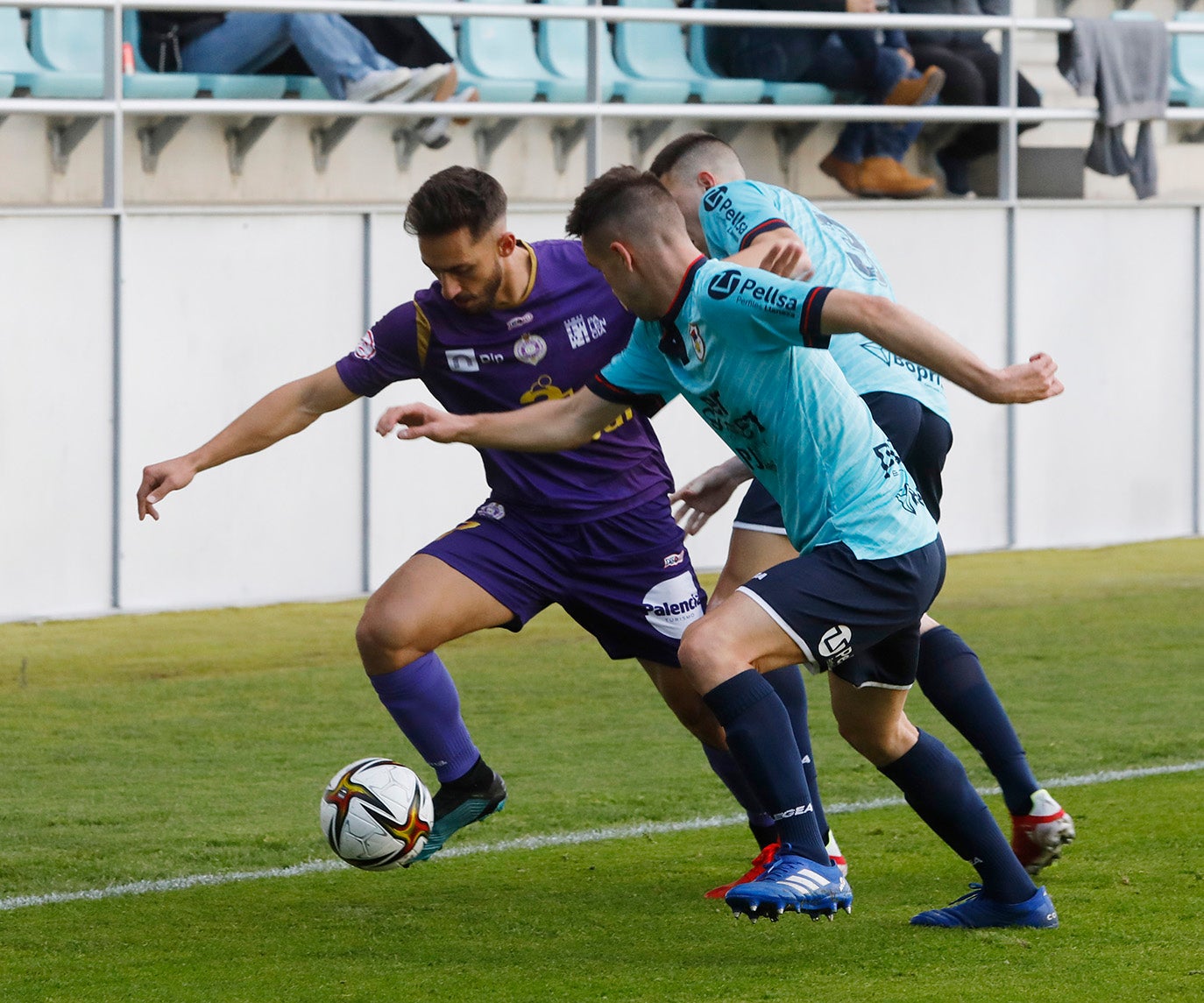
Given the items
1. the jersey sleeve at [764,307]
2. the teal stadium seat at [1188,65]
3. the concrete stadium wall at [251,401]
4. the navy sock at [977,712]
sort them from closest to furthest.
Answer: the jersey sleeve at [764,307] → the navy sock at [977,712] → the concrete stadium wall at [251,401] → the teal stadium seat at [1188,65]

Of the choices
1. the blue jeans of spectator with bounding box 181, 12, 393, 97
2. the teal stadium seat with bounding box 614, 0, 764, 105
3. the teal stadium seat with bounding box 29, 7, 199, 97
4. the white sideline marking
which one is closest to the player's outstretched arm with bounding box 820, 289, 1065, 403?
the white sideline marking

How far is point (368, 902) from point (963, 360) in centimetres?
215

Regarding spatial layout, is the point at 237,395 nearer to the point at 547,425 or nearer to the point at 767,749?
the point at 547,425

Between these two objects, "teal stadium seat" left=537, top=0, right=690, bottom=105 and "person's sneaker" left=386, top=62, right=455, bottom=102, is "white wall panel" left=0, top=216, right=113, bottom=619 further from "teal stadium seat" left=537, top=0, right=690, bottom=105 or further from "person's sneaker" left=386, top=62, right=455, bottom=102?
"teal stadium seat" left=537, top=0, right=690, bottom=105

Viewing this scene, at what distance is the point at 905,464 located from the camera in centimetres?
502

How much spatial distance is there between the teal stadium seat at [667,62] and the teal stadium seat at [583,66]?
10 centimetres

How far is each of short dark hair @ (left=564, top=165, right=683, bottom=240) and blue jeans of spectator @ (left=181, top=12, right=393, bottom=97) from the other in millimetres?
7187

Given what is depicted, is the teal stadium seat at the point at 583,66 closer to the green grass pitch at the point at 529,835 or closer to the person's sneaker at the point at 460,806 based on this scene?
the green grass pitch at the point at 529,835

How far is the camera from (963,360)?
12.4ft

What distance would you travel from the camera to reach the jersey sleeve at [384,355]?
5242mm

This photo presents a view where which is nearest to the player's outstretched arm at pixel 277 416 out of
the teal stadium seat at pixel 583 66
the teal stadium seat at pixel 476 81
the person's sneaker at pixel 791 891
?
the person's sneaker at pixel 791 891

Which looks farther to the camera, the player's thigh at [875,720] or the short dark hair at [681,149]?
the short dark hair at [681,149]

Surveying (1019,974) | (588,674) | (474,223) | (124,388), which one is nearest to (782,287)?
(474,223)

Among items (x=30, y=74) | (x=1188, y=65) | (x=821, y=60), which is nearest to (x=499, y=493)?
(x=30, y=74)
